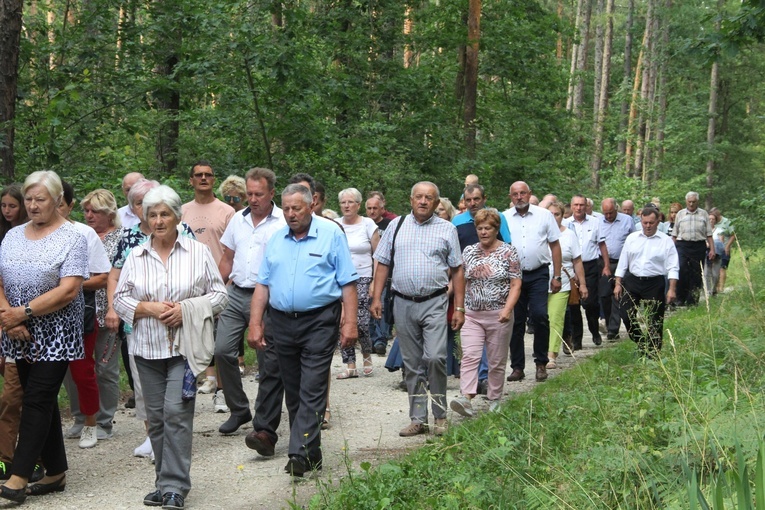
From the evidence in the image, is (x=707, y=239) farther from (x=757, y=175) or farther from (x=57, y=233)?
(x=757, y=175)

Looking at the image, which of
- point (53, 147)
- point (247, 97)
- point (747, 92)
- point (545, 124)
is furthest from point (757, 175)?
point (53, 147)

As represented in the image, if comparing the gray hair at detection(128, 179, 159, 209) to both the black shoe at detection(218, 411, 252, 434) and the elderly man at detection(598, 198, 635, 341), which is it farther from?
the elderly man at detection(598, 198, 635, 341)

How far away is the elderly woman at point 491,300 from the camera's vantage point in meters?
9.30

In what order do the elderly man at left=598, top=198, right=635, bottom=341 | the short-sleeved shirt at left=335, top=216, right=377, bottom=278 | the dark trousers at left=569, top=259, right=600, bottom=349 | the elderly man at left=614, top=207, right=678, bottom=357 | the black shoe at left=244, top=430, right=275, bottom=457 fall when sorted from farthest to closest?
the elderly man at left=598, top=198, right=635, bottom=341, the dark trousers at left=569, top=259, right=600, bottom=349, the short-sleeved shirt at left=335, top=216, right=377, bottom=278, the elderly man at left=614, top=207, right=678, bottom=357, the black shoe at left=244, top=430, right=275, bottom=457

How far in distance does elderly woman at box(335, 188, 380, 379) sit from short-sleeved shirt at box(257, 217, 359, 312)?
4.31m

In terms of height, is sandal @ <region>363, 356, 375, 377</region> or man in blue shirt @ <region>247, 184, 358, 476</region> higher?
man in blue shirt @ <region>247, 184, 358, 476</region>

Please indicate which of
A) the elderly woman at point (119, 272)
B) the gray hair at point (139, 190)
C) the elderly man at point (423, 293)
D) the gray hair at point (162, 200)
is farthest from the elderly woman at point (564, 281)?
the gray hair at point (162, 200)

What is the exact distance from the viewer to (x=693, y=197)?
60.8 feet

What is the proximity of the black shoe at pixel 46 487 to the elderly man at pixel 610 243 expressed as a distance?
10316 mm

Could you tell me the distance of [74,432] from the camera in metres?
8.73

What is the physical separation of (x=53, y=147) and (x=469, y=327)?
20.2ft

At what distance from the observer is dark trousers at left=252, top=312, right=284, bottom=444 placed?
789 centimetres

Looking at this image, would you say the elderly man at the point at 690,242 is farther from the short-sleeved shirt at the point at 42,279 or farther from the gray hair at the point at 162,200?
the short-sleeved shirt at the point at 42,279

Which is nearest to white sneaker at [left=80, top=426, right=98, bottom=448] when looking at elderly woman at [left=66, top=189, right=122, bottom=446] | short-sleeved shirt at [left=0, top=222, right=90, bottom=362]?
elderly woman at [left=66, top=189, right=122, bottom=446]
